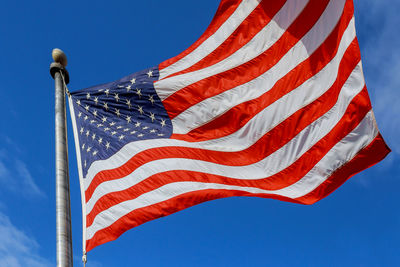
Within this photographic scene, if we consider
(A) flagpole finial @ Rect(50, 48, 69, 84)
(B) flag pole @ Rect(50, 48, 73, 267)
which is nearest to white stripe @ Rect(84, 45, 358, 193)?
(B) flag pole @ Rect(50, 48, 73, 267)

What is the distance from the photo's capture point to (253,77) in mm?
10828

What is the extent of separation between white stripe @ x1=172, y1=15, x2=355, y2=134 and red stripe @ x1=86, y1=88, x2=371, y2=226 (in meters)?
1.14

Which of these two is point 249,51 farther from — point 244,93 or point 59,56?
point 59,56

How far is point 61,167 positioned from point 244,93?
4.02m

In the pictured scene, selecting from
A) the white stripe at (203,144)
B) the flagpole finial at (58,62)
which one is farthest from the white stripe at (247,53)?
the flagpole finial at (58,62)

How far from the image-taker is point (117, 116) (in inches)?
420

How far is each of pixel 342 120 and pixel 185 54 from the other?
355 cm

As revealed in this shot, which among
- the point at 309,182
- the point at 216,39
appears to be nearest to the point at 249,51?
the point at 216,39

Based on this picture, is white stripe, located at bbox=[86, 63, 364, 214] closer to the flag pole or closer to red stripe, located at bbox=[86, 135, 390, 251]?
red stripe, located at bbox=[86, 135, 390, 251]

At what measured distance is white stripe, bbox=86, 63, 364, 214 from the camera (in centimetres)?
997

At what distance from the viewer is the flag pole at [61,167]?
7.91 metres

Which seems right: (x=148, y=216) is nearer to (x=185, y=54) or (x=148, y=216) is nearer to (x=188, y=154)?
(x=188, y=154)

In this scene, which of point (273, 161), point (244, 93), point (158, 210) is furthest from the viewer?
point (244, 93)

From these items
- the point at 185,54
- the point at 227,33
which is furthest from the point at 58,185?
the point at 227,33
